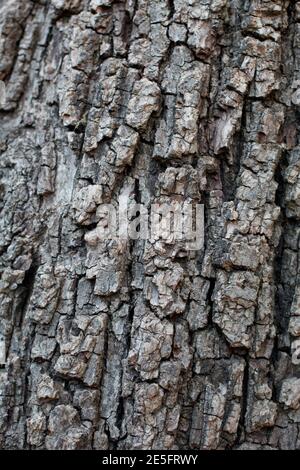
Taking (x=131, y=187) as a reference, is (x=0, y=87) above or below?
above

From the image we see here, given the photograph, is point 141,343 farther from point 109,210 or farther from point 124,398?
point 109,210

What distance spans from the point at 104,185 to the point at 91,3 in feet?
2.44

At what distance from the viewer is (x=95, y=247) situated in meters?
2.14

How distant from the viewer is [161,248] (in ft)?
6.88

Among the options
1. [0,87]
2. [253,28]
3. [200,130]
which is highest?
[253,28]

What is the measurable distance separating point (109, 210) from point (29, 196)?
35cm

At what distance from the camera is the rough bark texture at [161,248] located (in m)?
2.06

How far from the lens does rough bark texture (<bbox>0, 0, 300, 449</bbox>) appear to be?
2.06 m
